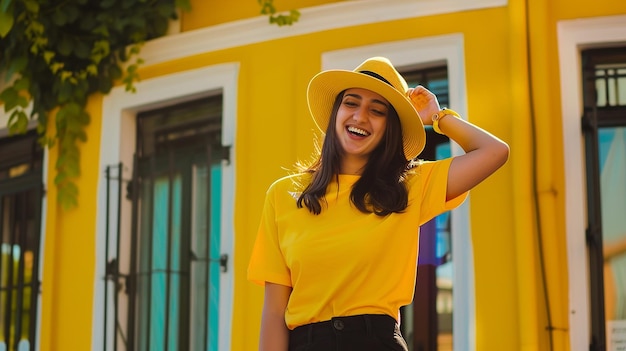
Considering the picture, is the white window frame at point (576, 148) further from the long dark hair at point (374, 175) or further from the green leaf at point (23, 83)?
the green leaf at point (23, 83)

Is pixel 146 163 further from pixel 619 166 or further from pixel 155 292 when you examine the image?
pixel 619 166

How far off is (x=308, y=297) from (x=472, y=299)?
2.65 metres

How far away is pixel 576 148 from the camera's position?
5641 millimetres

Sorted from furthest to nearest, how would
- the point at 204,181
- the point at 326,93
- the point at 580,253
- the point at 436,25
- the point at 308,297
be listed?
the point at 204,181, the point at 436,25, the point at 580,253, the point at 326,93, the point at 308,297

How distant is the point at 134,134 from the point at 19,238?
1297mm

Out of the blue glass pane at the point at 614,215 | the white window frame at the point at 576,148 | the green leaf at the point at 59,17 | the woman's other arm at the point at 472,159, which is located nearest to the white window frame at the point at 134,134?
the green leaf at the point at 59,17

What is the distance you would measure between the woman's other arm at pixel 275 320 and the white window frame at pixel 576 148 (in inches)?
105

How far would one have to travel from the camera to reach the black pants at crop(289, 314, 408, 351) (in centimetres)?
299

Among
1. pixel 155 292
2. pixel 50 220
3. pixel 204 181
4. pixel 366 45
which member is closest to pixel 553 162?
pixel 366 45

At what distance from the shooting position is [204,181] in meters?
6.82

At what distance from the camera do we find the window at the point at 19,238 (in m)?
7.48

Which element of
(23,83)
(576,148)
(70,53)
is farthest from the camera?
(23,83)

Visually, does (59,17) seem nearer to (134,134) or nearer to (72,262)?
(134,134)

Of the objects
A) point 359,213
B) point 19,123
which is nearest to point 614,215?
point 359,213
